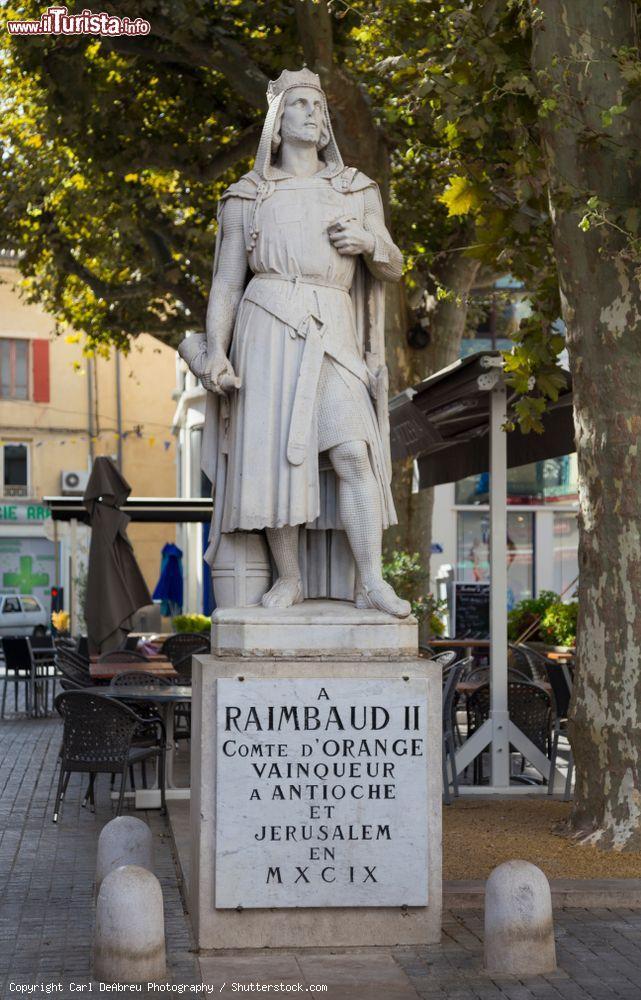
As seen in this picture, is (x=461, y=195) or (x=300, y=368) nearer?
(x=300, y=368)

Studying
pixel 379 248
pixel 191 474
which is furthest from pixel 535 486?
pixel 379 248

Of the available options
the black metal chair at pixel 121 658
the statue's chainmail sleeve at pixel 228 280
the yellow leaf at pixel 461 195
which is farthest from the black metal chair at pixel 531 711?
the black metal chair at pixel 121 658

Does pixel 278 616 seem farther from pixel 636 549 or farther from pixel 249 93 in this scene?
pixel 249 93

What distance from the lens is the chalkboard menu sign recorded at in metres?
21.7

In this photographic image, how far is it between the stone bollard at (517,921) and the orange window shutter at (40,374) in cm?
4114

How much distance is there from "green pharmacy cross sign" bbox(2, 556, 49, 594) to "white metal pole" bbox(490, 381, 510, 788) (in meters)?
34.9

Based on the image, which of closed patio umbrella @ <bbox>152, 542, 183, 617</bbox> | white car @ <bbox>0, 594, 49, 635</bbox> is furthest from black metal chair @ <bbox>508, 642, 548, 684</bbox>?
white car @ <bbox>0, 594, 49, 635</bbox>

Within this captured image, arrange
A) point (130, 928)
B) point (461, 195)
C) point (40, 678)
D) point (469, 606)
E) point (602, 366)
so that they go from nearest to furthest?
1. point (130, 928)
2. point (602, 366)
3. point (461, 195)
4. point (40, 678)
5. point (469, 606)

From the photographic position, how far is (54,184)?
66.6 ft

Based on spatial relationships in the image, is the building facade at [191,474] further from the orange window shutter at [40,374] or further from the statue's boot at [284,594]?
the statue's boot at [284,594]

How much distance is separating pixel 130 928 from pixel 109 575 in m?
10.5

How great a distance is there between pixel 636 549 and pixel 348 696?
2.55 meters

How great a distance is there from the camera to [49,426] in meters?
46.0

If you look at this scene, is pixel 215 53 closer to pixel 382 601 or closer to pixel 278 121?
pixel 278 121
